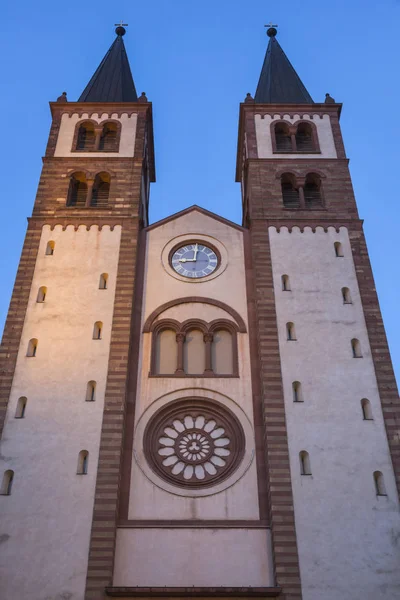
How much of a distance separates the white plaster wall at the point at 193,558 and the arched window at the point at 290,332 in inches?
268

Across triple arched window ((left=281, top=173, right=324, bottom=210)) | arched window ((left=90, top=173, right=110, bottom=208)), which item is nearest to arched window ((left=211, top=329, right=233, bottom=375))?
triple arched window ((left=281, top=173, right=324, bottom=210))

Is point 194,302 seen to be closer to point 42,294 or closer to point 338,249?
point 42,294

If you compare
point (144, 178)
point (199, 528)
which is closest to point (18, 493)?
point (199, 528)

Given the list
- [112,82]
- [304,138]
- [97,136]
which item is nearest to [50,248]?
[97,136]

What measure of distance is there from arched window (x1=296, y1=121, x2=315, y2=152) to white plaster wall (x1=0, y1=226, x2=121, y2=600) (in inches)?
412

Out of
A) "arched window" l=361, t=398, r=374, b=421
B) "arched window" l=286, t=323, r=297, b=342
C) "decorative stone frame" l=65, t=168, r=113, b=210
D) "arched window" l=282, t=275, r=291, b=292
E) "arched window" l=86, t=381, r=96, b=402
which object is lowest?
"arched window" l=361, t=398, r=374, b=421

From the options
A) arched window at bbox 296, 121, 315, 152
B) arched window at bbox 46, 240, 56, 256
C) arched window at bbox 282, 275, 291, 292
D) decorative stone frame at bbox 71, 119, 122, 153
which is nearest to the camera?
arched window at bbox 282, 275, 291, 292

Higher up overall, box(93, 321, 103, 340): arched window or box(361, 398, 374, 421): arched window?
box(93, 321, 103, 340): arched window

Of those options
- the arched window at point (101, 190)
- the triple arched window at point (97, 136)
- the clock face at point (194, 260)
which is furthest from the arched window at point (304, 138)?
the arched window at point (101, 190)

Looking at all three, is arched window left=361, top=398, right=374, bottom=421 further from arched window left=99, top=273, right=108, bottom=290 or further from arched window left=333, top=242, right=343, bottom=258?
arched window left=99, top=273, right=108, bottom=290

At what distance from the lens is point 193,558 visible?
770 inches

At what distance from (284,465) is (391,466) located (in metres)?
3.26

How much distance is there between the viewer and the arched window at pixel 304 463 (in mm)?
20891

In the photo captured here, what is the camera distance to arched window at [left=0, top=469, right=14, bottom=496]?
800 inches
